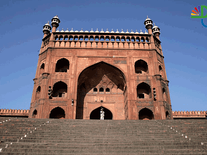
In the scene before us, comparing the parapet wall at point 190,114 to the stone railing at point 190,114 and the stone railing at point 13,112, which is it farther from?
the stone railing at point 13,112

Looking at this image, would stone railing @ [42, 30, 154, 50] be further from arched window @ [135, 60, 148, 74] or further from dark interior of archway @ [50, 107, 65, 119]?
dark interior of archway @ [50, 107, 65, 119]

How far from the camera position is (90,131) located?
37.2 ft

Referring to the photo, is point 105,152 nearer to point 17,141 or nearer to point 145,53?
point 17,141

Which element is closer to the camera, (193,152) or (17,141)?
(193,152)

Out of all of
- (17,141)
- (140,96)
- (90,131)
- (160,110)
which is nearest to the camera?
(17,141)

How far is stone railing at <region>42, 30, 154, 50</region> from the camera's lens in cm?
2323

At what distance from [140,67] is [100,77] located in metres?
5.02

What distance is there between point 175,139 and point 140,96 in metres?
12.8

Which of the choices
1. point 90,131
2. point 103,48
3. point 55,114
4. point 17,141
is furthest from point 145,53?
point 17,141

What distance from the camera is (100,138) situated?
32.7 feet

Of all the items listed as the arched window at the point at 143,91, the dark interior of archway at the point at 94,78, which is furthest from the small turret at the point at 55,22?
the arched window at the point at 143,91

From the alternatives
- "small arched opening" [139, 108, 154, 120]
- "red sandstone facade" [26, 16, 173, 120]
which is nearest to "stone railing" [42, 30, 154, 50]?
"red sandstone facade" [26, 16, 173, 120]

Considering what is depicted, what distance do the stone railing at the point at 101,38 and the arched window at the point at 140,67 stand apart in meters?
1.91

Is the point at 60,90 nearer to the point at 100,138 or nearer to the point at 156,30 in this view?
the point at 100,138
